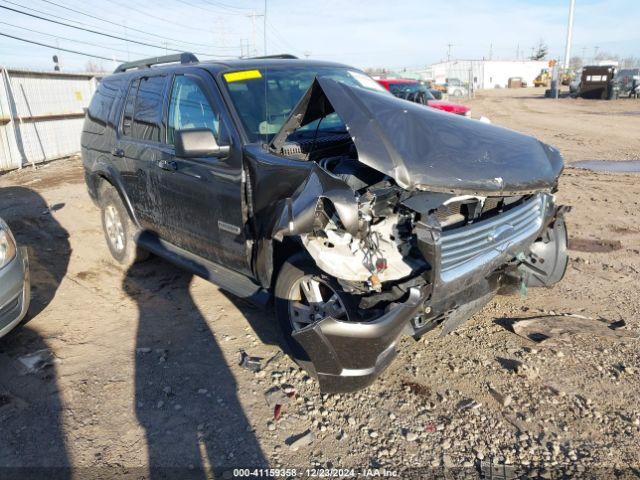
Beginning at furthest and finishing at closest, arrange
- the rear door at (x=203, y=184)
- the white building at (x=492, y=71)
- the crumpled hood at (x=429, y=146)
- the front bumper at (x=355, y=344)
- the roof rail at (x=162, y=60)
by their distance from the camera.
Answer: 1. the white building at (x=492, y=71)
2. the roof rail at (x=162, y=60)
3. the rear door at (x=203, y=184)
4. the crumpled hood at (x=429, y=146)
5. the front bumper at (x=355, y=344)

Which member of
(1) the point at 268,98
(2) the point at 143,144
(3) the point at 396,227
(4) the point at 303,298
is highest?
(1) the point at 268,98

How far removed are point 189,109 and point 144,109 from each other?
88 cm

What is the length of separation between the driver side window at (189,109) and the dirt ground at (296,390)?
160cm

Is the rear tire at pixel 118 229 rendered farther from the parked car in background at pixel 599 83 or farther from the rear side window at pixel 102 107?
the parked car in background at pixel 599 83

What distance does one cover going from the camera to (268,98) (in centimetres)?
399

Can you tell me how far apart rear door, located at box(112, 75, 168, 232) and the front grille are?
2.77 metres

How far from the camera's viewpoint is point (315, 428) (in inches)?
117

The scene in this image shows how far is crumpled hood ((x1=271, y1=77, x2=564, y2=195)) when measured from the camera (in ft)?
9.45

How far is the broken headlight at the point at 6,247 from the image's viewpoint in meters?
3.86

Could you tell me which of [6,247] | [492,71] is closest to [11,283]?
[6,247]

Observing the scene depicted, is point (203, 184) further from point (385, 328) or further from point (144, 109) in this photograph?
point (385, 328)

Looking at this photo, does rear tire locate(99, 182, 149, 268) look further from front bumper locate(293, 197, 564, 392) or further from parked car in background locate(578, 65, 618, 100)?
parked car in background locate(578, 65, 618, 100)

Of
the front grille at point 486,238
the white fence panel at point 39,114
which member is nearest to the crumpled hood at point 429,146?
the front grille at point 486,238

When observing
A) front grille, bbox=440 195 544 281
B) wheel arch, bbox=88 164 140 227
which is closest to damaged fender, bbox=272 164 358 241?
front grille, bbox=440 195 544 281
